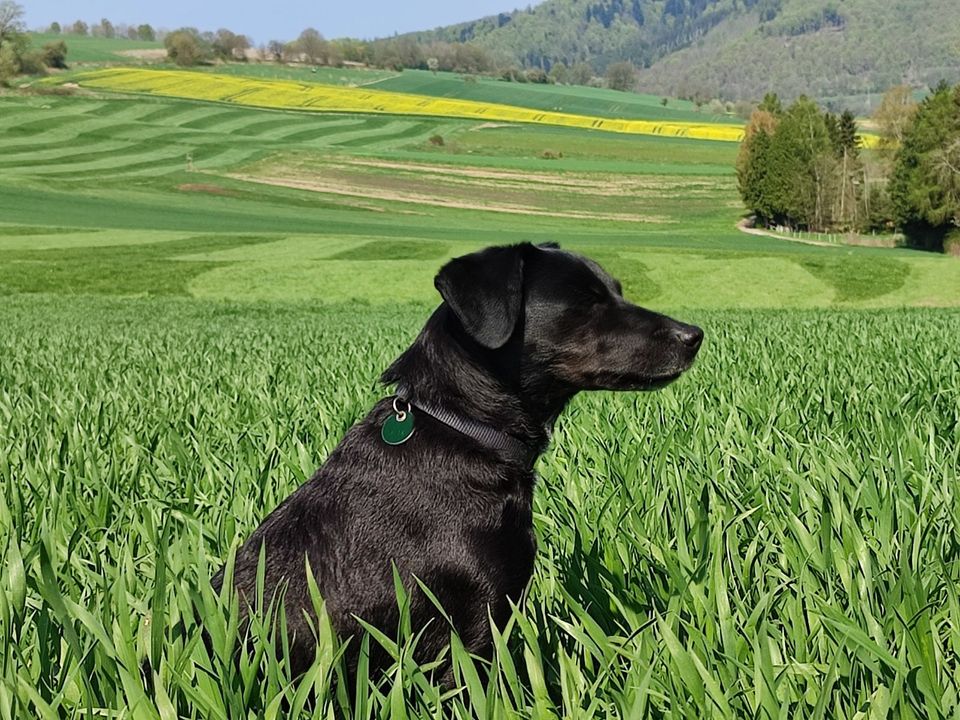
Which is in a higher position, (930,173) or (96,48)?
(96,48)

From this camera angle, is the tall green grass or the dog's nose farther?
the dog's nose

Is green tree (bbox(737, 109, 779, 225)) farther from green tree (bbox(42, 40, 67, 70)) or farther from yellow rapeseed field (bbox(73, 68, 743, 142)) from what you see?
green tree (bbox(42, 40, 67, 70))

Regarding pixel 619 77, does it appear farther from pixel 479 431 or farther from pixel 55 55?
pixel 479 431

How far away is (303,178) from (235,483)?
73.1 meters

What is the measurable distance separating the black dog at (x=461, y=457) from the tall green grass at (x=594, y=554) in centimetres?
17

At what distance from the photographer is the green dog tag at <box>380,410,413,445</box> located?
2.55m

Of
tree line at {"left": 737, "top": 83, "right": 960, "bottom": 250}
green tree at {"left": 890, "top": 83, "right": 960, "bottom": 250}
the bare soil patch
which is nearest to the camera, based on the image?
green tree at {"left": 890, "top": 83, "right": 960, "bottom": 250}

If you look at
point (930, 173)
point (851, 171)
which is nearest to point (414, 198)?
point (851, 171)

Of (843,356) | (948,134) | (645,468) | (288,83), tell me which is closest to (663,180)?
(948,134)

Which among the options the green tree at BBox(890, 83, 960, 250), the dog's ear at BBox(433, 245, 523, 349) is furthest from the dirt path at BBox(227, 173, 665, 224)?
the dog's ear at BBox(433, 245, 523, 349)

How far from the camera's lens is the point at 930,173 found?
5688 cm

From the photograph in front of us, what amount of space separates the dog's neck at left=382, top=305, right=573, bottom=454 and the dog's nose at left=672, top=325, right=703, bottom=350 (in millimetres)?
535

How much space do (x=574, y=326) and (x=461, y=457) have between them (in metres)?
0.68

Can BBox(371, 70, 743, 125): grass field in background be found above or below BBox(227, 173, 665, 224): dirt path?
above
